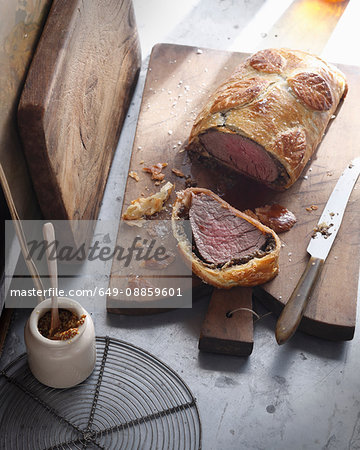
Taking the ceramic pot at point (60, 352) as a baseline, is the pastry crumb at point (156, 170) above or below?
above

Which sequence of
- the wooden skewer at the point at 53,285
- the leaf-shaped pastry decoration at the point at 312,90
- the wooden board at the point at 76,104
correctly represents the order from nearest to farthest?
1. the wooden skewer at the point at 53,285
2. the wooden board at the point at 76,104
3. the leaf-shaped pastry decoration at the point at 312,90

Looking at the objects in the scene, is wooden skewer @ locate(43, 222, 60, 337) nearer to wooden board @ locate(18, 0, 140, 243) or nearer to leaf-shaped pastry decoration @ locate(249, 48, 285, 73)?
wooden board @ locate(18, 0, 140, 243)

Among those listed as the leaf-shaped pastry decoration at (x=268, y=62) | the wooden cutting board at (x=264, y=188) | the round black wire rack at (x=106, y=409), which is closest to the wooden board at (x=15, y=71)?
the wooden cutting board at (x=264, y=188)

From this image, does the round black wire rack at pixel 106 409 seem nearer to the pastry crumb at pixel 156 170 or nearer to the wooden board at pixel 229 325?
the wooden board at pixel 229 325

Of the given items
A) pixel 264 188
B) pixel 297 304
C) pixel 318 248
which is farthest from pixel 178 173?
pixel 297 304

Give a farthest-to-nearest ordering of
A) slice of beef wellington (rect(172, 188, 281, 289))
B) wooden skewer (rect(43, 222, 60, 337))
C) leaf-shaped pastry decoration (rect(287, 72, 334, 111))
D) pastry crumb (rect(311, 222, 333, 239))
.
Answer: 1. leaf-shaped pastry decoration (rect(287, 72, 334, 111))
2. pastry crumb (rect(311, 222, 333, 239))
3. slice of beef wellington (rect(172, 188, 281, 289))
4. wooden skewer (rect(43, 222, 60, 337))

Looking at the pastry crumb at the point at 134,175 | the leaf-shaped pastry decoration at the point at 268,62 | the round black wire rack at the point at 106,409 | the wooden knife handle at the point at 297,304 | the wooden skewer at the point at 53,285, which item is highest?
Result: the leaf-shaped pastry decoration at the point at 268,62

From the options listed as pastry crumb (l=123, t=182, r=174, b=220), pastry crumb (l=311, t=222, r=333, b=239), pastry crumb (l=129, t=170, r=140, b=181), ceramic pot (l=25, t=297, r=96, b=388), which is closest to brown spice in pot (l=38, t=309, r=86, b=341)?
ceramic pot (l=25, t=297, r=96, b=388)

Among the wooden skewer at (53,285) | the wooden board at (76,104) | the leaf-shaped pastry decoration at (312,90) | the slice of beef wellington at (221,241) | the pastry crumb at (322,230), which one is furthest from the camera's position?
the leaf-shaped pastry decoration at (312,90)
